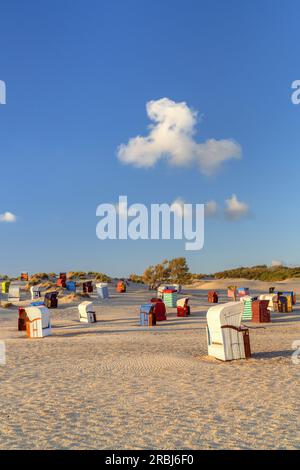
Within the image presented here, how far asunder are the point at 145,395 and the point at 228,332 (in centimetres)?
448

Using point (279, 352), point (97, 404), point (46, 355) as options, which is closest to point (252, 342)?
point (279, 352)

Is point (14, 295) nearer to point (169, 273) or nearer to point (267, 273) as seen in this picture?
point (169, 273)

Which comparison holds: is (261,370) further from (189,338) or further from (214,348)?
(189,338)

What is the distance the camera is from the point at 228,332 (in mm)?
13625

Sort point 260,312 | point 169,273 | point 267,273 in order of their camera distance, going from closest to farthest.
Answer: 1. point 260,312
2. point 169,273
3. point 267,273

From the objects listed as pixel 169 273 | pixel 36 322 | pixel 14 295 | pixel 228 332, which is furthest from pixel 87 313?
pixel 169 273

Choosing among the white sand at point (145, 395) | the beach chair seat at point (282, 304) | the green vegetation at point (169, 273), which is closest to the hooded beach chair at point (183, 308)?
the beach chair seat at point (282, 304)

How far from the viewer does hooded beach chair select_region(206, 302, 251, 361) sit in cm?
1362

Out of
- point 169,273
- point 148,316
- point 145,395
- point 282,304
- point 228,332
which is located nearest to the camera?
point 145,395

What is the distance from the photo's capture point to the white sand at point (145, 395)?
7105mm

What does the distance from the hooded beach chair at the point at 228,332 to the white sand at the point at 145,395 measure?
429 millimetres

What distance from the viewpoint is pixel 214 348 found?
14.2 m

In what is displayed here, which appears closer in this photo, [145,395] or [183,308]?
[145,395]

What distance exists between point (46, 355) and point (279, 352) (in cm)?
741
